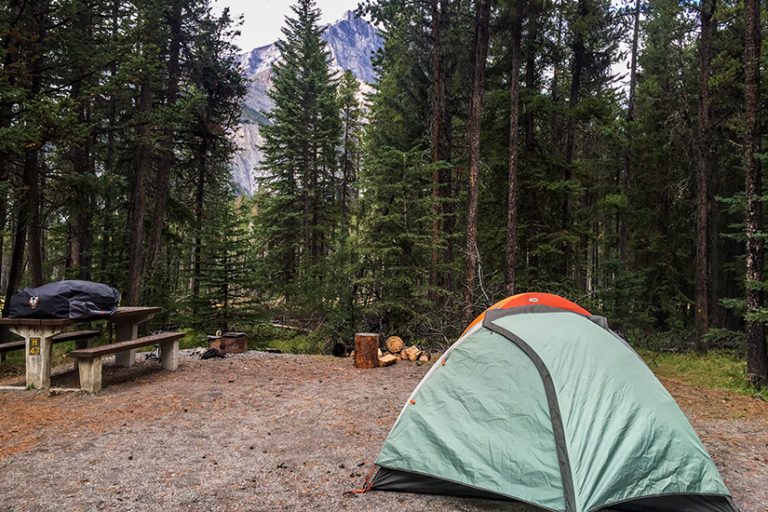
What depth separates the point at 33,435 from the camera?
16.2 feet

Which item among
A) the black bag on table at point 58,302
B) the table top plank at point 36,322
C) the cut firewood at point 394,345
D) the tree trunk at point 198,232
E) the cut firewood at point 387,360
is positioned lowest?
the cut firewood at point 387,360

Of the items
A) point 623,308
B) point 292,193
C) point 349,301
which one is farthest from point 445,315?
point 292,193

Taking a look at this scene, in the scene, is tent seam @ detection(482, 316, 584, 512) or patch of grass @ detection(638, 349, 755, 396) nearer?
tent seam @ detection(482, 316, 584, 512)

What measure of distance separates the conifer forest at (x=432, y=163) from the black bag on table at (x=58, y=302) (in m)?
2.81

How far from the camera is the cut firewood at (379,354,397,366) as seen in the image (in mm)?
9148

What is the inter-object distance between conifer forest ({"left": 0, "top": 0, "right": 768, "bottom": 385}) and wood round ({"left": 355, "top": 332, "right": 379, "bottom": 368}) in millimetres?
1704

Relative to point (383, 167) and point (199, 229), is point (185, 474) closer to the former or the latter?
point (383, 167)

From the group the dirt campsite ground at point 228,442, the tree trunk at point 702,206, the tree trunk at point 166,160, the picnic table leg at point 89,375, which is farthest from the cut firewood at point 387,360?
the tree trunk at point 702,206

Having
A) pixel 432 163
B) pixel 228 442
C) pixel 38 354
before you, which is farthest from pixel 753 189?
pixel 38 354

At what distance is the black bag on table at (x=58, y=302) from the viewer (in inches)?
252

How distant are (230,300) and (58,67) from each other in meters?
6.77

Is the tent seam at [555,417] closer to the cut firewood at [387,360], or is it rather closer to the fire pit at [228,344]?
the cut firewood at [387,360]

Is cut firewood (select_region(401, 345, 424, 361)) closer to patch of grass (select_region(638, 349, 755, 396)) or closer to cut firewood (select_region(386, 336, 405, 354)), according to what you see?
cut firewood (select_region(386, 336, 405, 354))

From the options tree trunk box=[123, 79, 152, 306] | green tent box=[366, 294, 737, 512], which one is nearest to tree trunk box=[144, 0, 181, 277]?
tree trunk box=[123, 79, 152, 306]
